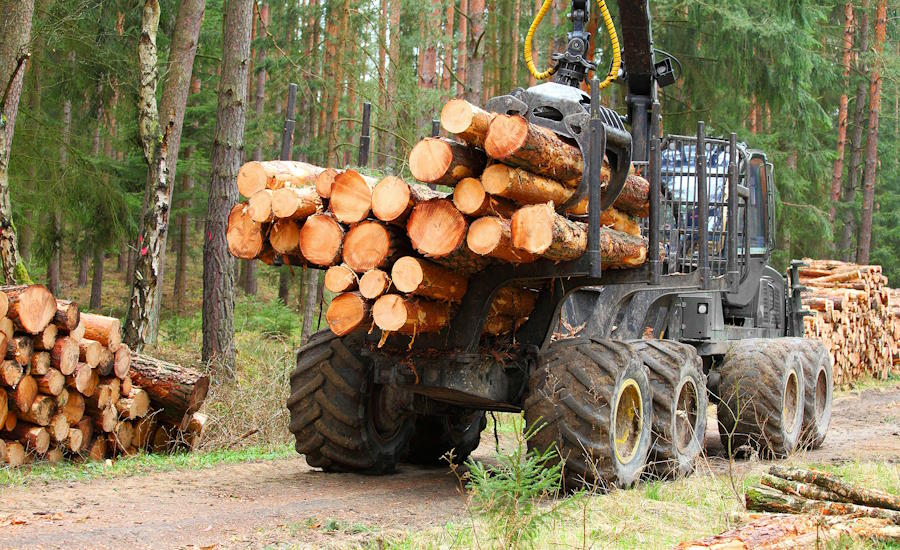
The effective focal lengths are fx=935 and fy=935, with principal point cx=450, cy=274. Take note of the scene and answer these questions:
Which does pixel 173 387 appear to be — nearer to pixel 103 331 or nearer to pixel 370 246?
pixel 103 331

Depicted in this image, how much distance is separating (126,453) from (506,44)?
2339 centimetres

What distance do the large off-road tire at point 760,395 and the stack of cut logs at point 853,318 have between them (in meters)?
7.76

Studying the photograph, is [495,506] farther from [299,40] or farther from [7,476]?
[299,40]

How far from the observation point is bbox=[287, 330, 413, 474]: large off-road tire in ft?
23.5

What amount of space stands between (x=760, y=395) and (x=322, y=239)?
517 cm

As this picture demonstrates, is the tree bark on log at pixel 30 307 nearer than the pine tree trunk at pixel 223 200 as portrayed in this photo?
Yes

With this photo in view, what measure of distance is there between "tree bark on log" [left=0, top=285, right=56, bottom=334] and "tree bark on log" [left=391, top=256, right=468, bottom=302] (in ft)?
12.2

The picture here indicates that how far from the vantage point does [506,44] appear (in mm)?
29531

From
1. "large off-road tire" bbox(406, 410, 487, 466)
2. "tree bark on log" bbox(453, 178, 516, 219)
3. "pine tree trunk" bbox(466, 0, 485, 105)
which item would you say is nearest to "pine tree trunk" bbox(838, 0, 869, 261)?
"pine tree trunk" bbox(466, 0, 485, 105)

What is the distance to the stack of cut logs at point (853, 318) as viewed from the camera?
18344 mm

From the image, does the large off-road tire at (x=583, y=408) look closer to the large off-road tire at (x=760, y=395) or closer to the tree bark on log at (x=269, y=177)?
the tree bark on log at (x=269, y=177)

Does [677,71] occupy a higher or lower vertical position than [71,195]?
higher

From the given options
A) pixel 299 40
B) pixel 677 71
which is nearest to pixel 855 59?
pixel 299 40

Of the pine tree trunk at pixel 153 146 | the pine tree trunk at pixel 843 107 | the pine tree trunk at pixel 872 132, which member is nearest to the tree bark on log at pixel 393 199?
the pine tree trunk at pixel 153 146
